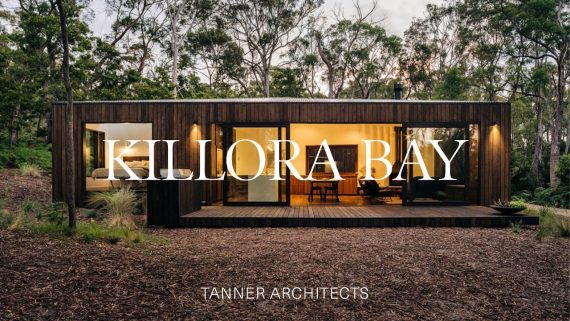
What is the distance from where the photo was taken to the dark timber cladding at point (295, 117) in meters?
9.01

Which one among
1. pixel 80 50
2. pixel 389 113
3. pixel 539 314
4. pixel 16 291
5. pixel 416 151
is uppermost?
pixel 80 50

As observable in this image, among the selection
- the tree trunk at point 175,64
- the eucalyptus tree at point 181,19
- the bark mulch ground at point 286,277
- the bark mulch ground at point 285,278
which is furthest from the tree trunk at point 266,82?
the bark mulch ground at point 285,278

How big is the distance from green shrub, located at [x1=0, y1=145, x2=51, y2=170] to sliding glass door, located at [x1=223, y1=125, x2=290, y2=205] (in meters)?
9.07

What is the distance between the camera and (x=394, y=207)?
8789 millimetres

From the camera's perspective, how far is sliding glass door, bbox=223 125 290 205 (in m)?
9.05

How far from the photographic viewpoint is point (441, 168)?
8.95m

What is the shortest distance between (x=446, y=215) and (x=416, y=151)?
177 cm

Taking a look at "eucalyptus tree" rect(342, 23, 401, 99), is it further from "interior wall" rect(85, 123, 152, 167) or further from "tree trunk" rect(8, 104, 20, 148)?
"tree trunk" rect(8, 104, 20, 148)

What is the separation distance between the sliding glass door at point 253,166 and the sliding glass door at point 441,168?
2.73 metres

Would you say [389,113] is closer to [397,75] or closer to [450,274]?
[450,274]

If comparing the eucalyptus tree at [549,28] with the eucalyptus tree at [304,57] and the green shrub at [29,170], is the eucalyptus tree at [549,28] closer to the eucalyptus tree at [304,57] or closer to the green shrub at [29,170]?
the eucalyptus tree at [304,57]

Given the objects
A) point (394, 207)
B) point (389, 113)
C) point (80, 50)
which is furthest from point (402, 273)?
point (80, 50)

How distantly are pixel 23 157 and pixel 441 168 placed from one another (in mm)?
13980

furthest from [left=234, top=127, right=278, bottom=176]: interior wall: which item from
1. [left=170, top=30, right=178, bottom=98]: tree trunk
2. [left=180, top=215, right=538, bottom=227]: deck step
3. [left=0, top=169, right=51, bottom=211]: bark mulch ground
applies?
[left=170, top=30, right=178, bottom=98]: tree trunk
